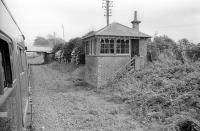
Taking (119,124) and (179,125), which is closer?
(179,125)

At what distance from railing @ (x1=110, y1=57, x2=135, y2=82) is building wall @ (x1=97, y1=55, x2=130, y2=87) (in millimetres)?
189

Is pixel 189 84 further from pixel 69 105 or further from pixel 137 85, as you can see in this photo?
pixel 69 105

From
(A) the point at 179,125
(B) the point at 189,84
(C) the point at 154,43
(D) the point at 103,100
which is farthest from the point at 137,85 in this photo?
(C) the point at 154,43

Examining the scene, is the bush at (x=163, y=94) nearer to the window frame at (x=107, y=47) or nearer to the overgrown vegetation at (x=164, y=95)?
the overgrown vegetation at (x=164, y=95)

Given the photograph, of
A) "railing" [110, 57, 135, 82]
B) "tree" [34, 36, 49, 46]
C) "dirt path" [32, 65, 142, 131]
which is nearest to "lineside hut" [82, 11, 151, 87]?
"railing" [110, 57, 135, 82]

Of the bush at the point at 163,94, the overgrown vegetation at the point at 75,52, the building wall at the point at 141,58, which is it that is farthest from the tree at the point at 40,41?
the bush at the point at 163,94

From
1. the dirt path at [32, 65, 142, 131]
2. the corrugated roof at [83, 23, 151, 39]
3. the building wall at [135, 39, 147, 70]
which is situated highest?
the corrugated roof at [83, 23, 151, 39]

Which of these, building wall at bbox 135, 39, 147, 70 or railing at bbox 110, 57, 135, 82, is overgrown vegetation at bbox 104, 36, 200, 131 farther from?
building wall at bbox 135, 39, 147, 70

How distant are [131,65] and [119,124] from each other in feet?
27.0

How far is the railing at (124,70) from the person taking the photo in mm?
13984

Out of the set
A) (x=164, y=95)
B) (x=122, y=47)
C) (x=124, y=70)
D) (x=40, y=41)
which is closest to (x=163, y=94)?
(x=164, y=95)

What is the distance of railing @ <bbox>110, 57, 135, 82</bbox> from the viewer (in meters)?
14.0

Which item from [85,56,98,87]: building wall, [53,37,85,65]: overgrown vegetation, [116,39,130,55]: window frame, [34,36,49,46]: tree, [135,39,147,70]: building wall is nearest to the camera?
[85,56,98,87]: building wall

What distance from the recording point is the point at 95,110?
335 inches
